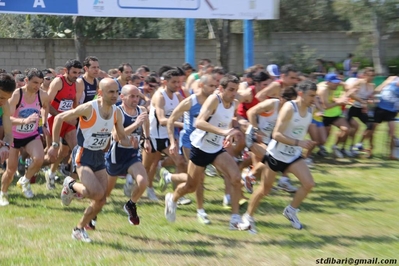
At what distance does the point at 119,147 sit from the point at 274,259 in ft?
8.02

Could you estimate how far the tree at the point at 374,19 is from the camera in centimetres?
3008

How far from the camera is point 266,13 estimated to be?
639 inches

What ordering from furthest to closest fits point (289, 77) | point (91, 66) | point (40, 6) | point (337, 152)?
point (40, 6) → point (337, 152) → point (91, 66) → point (289, 77)

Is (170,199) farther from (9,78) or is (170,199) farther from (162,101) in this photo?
(9,78)

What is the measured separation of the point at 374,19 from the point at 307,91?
988 inches

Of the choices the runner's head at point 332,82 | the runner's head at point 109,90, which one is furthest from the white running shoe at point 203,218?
the runner's head at point 332,82

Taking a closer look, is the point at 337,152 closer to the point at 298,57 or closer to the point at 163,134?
the point at 163,134

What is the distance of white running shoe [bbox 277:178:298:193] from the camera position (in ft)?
32.8

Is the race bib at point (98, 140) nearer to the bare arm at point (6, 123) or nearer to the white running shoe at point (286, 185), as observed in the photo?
the bare arm at point (6, 123)

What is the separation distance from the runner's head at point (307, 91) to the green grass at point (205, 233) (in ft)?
5.41

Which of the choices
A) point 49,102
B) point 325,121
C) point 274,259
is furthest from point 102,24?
point 274,259

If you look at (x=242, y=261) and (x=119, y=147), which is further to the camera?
(x=119, y=147)

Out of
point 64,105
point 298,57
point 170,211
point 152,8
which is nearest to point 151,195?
point 170,211

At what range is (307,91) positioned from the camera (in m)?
7.35
